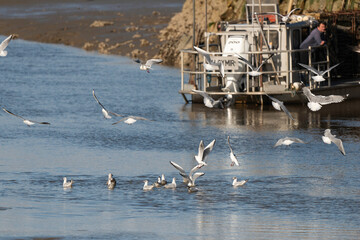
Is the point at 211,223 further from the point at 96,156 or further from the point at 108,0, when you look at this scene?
the point at 108,0

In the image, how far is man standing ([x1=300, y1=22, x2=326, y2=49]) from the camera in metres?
34.1

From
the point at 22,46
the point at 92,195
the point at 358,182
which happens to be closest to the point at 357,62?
the point at 358,182

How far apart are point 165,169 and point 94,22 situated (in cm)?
3827

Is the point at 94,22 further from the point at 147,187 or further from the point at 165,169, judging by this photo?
the point at 147,187

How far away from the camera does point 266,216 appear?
19.0 m

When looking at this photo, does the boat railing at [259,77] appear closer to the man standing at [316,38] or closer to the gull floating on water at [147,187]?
the man standing at [316,38]

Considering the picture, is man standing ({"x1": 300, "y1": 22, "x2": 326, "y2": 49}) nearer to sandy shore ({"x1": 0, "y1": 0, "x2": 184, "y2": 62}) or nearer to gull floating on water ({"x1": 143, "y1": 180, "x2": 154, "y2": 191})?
gull floating on water ({"x1": 143, "y1": 180, "x2": 154, "y2": 191})

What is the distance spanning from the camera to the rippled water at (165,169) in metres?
18.4

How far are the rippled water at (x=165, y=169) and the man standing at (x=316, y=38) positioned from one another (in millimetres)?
2027

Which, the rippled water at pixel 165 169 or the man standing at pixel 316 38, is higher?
the man standing at pixel 316 38

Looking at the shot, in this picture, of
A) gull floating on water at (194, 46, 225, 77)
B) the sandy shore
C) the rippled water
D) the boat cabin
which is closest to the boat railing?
the boat cabin

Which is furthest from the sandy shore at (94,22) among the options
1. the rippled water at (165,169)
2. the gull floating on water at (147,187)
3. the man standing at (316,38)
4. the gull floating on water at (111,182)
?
the gull floating on water at (147,187)

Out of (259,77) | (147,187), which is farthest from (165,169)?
(259,77)

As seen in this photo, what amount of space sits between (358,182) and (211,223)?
4.70 meters
